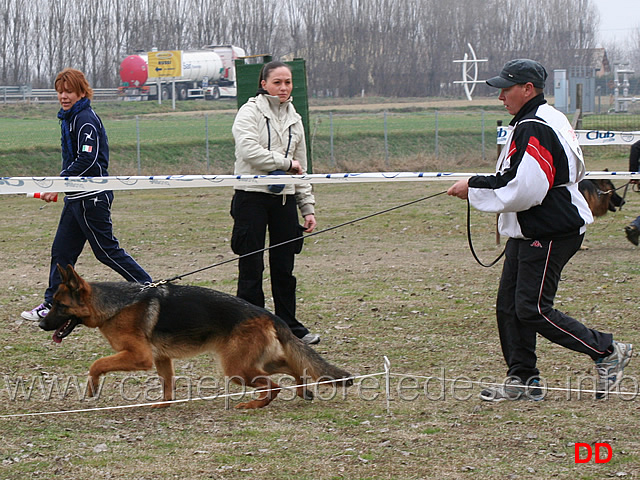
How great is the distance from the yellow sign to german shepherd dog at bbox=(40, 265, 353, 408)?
5562 cm

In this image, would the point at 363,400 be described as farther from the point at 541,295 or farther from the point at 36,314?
the point at 36,314

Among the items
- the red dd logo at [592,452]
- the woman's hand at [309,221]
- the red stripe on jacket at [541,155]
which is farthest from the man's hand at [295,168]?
the red dd logo at [592,452]

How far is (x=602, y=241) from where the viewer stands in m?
11.7

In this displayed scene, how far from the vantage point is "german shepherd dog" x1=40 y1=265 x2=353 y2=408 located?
4863 mm

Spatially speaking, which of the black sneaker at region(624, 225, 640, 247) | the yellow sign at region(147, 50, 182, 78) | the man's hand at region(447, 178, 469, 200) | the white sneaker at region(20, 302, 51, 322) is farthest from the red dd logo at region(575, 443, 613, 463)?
the yellow sign at region(147, 50, 182, 78)

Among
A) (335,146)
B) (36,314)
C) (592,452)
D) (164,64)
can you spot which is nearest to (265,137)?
(36,314)

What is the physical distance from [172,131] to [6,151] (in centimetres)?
950

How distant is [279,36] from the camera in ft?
252

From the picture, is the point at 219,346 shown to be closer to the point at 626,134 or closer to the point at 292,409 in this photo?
the point at 292,409

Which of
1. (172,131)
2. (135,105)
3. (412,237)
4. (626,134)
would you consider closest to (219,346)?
(412,237)

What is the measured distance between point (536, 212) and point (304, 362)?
158 cm

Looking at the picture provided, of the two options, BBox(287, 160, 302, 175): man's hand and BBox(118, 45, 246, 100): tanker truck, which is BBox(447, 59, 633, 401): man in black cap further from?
BBox(118, 45, 246, 100): tanker truck

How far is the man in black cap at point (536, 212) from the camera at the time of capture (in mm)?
4562

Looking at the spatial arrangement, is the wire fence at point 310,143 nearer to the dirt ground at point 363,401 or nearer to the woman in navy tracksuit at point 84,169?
the dirt ground at point 363,401
